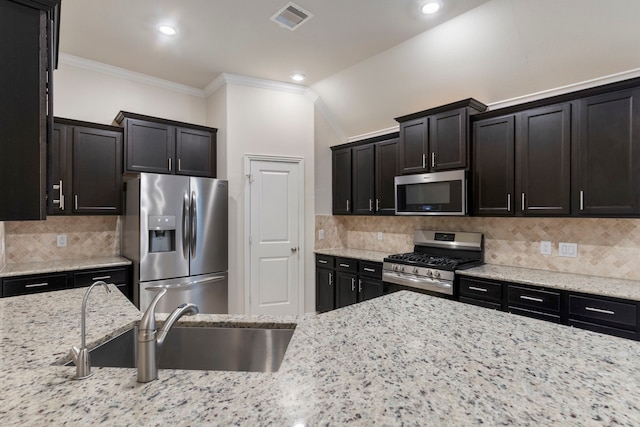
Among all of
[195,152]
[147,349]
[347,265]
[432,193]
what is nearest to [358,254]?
[347,265]

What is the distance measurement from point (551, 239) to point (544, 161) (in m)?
0.74

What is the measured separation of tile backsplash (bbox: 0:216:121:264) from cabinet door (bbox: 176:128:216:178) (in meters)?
1.00

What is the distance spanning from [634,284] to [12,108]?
359 centimetres

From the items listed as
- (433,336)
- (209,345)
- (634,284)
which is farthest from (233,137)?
(634,284)

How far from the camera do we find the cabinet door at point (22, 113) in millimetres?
943

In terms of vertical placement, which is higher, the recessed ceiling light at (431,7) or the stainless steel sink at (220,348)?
the recessed ceiling light at (431,7)

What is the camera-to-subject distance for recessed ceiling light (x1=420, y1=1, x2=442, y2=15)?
8.33ft

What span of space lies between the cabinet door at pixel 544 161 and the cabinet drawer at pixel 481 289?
27.5 inches

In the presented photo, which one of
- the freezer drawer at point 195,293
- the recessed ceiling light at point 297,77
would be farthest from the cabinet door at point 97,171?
the recessed ceiling light at point 297,77

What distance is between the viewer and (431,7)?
8.48 feet

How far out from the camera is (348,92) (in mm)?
4152

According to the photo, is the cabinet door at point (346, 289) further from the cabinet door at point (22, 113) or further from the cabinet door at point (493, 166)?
the cabinet door at point (22, 113)

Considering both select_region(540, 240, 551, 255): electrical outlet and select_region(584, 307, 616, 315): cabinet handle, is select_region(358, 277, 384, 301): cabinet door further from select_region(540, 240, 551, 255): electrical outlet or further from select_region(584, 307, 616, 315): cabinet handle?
select_region(584, 307, 616, 315): cabinet handle

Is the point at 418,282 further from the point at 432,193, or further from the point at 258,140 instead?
the point at 258,140
